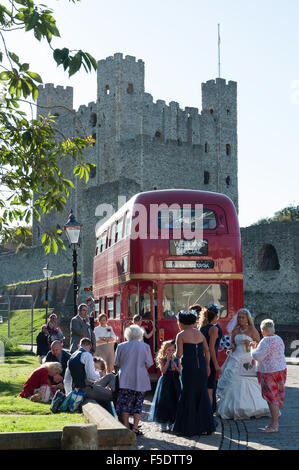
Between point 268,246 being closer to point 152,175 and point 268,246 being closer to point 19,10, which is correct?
point 152,175

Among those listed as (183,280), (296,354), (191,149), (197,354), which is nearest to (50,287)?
(191,149)

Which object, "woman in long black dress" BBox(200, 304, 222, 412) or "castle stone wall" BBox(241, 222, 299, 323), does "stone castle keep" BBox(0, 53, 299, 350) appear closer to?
"castle stone wall" BBox(241, 222, 299, 323)

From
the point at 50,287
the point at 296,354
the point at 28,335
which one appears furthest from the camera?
the point at 50,287

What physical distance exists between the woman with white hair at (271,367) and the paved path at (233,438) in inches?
15.4

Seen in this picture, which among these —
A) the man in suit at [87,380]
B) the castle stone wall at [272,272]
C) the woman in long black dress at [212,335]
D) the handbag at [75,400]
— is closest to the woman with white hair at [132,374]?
the man in suit at [87,380]

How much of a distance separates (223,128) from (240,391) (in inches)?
1934

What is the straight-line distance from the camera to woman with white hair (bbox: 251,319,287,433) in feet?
27.0

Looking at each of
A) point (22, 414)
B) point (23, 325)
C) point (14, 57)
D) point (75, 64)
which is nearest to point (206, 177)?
point (23, 325)

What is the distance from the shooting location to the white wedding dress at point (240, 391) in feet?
29.8

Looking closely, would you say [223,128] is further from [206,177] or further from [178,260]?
[178,260]
